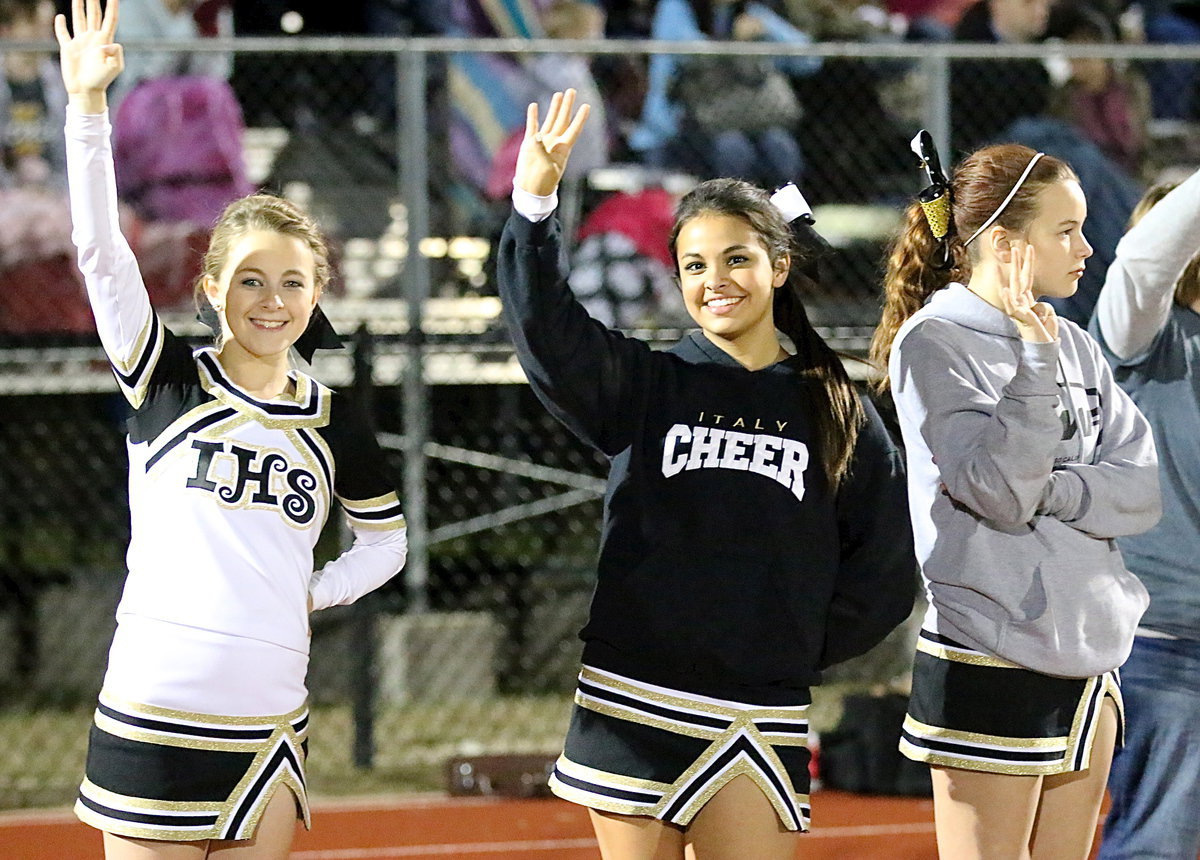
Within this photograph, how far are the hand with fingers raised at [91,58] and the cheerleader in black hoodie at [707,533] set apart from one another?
69cm

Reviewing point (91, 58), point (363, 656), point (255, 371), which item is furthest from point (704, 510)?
point (363, 656)

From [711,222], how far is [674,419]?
348mm

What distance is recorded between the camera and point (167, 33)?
25.9 feet

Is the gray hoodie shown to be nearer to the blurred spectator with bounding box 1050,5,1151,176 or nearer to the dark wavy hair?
the dark wavy hair

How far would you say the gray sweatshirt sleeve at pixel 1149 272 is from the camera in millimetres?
3023

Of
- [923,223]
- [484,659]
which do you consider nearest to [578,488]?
A: [484,659]

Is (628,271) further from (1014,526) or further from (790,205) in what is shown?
(1014,526)

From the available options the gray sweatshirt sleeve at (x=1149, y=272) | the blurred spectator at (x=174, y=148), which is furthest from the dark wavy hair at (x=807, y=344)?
the blurred spectator at (x=174, y=148)

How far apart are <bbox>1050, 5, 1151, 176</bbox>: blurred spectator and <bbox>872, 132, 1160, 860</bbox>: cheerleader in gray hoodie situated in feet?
15.1

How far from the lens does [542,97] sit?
7309 millimetres

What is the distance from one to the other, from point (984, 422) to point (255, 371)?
125 centimetres

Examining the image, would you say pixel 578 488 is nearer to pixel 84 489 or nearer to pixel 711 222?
pixel 84 489

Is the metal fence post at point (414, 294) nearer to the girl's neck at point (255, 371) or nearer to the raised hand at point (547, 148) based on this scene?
the girl's neck at point (255, 371)

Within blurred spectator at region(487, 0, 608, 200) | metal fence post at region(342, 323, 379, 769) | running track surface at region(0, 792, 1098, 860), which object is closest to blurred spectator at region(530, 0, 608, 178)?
blurred spectator at region(487, 0, 608, 200)
